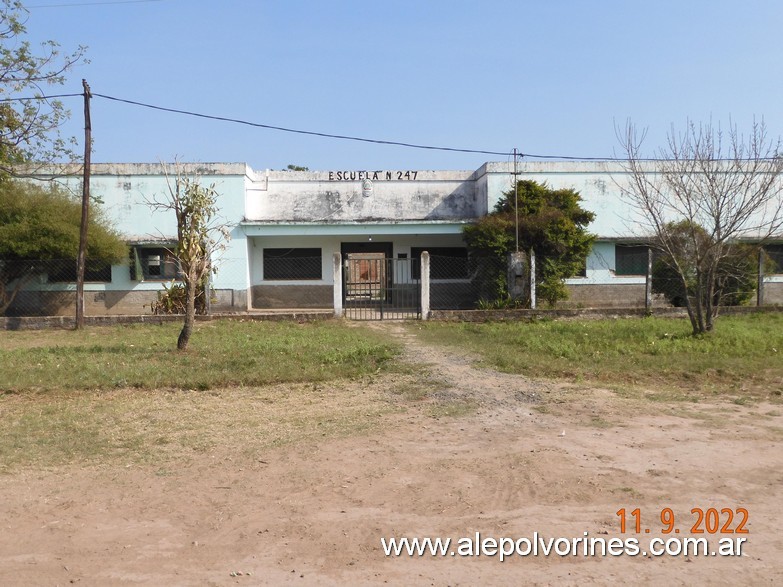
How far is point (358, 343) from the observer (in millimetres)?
11641

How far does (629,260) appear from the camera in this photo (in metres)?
20.3

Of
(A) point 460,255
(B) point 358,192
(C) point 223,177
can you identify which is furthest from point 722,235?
(C) point 223,177

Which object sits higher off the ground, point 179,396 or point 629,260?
point 629,260

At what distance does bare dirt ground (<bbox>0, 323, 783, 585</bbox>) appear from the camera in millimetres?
3490

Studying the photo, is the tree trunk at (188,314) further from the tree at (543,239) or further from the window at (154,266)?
the window at (154,266)

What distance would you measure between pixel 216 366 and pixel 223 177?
1172 centimetres

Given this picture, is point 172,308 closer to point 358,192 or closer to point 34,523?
point 358,192

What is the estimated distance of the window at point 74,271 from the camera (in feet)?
58.3

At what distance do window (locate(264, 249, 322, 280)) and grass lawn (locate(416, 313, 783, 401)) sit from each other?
7017 mm

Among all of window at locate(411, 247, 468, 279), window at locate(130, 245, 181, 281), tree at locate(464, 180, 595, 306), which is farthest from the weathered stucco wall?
window at locate(130, 245, 181, 281)

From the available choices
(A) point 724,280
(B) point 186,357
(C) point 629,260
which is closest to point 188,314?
(B) point 186,357

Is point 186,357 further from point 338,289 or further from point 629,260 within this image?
point 629,260

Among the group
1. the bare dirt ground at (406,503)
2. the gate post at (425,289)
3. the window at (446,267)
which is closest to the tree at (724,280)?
the gate post at (425,289)

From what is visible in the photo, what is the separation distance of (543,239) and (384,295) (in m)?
4.86
